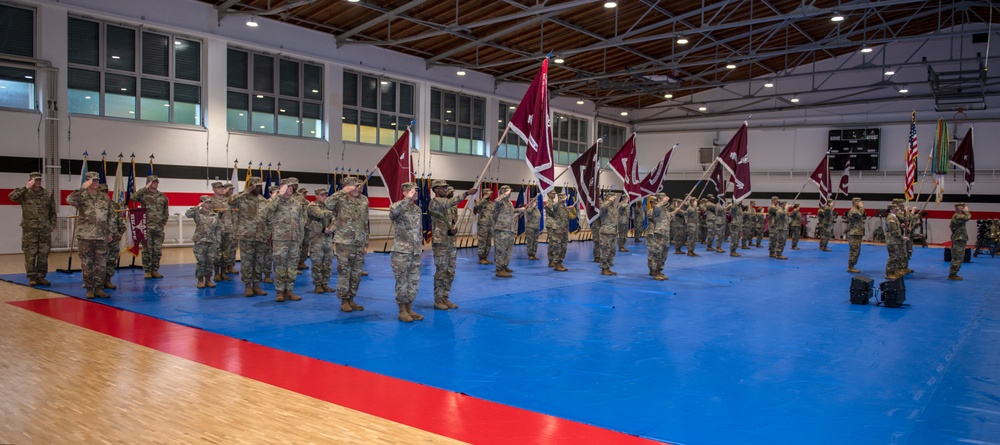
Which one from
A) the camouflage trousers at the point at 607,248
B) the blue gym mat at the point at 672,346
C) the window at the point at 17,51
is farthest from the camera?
the window at the point at 17,51

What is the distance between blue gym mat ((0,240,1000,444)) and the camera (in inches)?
185

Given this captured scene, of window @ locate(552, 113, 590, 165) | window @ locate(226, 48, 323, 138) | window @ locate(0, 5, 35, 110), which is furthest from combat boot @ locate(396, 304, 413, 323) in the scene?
window @ locate(552, 113, 590, 165)

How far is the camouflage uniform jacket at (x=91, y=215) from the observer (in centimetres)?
911

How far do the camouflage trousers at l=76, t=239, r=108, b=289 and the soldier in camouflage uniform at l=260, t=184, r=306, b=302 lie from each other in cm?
230

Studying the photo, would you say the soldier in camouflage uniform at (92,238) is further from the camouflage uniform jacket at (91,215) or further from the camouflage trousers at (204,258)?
the camouflage trousers at (204,258)

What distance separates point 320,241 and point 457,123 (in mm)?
16267

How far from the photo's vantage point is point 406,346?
6648 millimetres

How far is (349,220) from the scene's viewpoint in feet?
28.4

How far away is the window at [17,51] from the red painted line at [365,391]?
1000 cm

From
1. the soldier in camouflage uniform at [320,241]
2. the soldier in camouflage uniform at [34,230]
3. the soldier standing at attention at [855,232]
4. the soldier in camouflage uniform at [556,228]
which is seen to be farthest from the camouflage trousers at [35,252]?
the soldier standing at attention at [855,232]

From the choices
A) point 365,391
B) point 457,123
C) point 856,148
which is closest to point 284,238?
point 365,391

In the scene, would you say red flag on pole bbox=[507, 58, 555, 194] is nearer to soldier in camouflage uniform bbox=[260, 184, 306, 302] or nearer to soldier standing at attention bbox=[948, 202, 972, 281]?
soldier in camouflage uniform bbox=[260, 184, 306, 302]

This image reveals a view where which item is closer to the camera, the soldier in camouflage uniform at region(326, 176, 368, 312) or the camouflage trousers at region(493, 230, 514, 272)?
the soldier in camouflage uniform at region(326, 176, 368, 312)

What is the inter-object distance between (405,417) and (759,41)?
24304 millimetres
